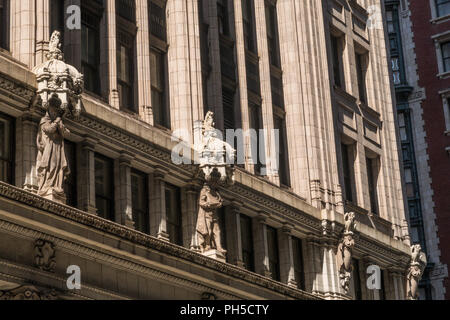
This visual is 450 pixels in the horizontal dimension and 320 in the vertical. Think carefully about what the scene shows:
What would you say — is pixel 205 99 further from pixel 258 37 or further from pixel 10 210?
pixel 10 210

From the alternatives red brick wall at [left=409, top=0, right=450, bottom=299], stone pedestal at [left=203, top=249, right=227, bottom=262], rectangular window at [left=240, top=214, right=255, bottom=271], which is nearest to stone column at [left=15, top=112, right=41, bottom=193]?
stone pedestal at [left=203, top=249, right=227, bottom=262]

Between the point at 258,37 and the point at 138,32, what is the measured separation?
9.53 m

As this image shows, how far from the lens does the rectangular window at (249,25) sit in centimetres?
4588

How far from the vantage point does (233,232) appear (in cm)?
4041

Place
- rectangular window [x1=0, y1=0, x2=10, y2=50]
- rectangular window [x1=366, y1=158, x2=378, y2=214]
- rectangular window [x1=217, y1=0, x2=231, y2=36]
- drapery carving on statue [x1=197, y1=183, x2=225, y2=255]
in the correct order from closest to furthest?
rectangular window [x1=0, y1=0, x2=10, y2=50] < drapery carving on statue [x1=197, y1=183, x2=225, y2=255] < rectangular window [x1=217, y1=0, x2=231, y2=36] < rectangular window [x1=366, y1=158, x2=378, y2=214]

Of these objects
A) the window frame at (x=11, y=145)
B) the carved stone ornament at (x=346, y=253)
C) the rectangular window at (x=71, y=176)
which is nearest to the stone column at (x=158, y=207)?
the rectangular window at (x=71, y=176)

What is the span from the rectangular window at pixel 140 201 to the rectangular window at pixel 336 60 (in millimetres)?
19025

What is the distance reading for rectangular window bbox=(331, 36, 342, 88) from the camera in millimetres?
53250

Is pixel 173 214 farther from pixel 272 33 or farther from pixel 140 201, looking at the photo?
pixel 272 33

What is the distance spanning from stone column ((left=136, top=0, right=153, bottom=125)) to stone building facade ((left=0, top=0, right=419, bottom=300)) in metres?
0.05

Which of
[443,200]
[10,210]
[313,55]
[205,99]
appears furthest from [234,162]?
[443,200]

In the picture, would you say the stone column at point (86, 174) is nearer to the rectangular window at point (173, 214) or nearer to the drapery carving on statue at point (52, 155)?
the drapery carving on statue at point (52, 155)

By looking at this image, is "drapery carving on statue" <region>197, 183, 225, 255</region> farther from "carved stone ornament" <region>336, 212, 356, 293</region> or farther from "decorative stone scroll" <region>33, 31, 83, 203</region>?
"carved stone ornament" <region>336, 212, 356, 293</region>

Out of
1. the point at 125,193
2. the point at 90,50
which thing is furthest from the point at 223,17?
the point at 125,193
